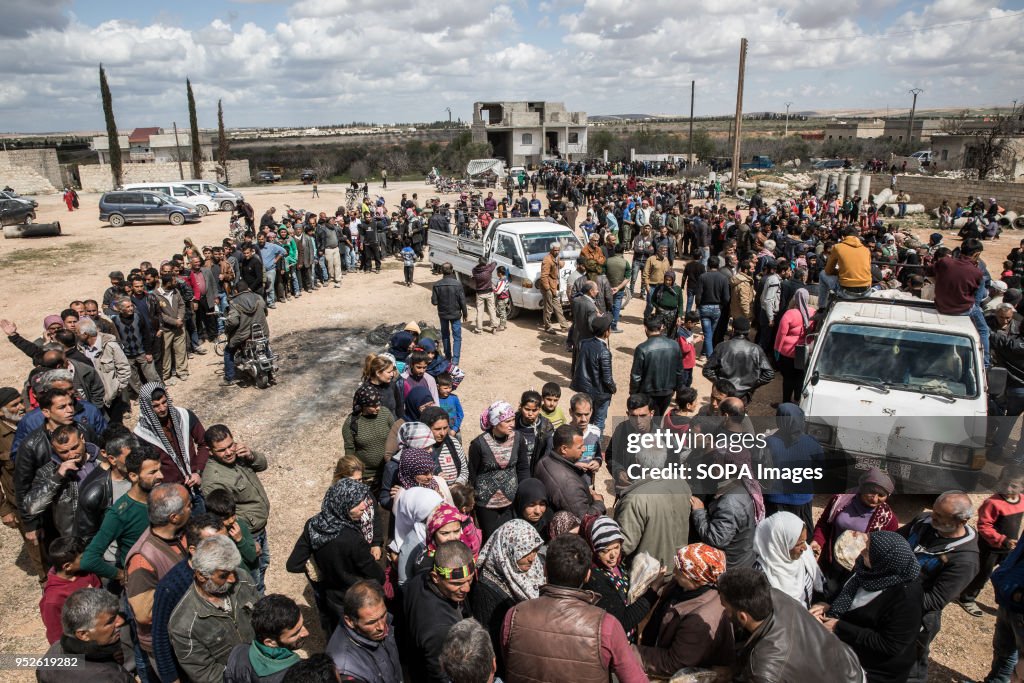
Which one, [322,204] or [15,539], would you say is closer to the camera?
[15,539]

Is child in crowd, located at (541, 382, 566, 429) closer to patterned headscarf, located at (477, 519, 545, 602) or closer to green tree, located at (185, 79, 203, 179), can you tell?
patterned headscarf, located at (477, 519, 545, 602)

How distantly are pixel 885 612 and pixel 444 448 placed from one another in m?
2.96

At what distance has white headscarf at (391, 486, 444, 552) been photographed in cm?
382

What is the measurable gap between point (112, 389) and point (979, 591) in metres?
8.67

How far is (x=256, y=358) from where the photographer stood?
9273 mm

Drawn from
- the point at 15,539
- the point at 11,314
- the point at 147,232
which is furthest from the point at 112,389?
the point at 147,232

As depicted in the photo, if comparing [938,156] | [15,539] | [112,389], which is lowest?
[15,539]

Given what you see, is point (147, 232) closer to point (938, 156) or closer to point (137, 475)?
point (137, 475)

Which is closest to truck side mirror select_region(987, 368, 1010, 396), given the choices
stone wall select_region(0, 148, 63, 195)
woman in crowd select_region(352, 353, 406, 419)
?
woman in crowd select_region(352, 353, 406, 419)

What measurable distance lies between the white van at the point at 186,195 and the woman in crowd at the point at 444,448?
2737 centimetres

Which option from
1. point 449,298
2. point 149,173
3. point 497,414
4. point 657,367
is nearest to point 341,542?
point 497,414

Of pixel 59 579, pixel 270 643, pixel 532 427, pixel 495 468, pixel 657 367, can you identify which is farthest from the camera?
pixel 657 367

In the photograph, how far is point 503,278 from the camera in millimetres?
11672

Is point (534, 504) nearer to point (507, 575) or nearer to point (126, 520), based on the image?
point (507, 575)
